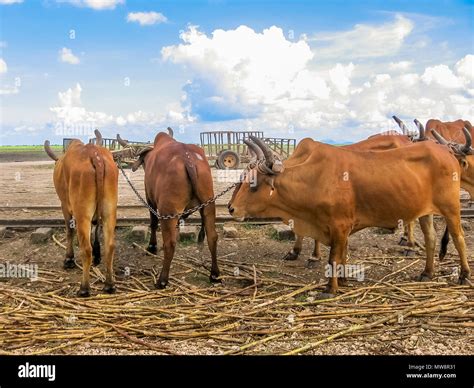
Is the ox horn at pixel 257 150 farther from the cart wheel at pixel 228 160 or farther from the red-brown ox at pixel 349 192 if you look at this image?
the cart wheel at pixel 228 160

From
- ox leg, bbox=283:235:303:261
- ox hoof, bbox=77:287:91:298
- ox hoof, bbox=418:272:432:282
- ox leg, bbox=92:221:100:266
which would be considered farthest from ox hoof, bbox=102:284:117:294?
ox hoof, bbox=418:272:432:282

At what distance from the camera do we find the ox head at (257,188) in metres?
6.97

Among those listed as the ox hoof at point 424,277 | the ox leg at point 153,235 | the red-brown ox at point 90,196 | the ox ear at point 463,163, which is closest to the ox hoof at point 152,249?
the ox leg at point 153,235

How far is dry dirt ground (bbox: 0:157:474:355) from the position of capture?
5.25 meters

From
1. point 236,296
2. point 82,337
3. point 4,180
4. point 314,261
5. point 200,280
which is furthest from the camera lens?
point 4,180

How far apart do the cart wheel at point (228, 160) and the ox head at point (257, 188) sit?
48.8 feet

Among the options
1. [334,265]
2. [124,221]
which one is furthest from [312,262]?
[124,221]

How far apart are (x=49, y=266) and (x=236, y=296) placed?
10.9ft

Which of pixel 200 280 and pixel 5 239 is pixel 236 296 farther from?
pixel 5 239

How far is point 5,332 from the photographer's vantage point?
18.1 ft

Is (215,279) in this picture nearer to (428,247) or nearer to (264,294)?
(264,294)

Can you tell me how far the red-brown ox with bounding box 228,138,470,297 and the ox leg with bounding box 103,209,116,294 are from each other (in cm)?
158
